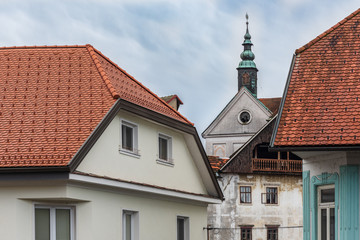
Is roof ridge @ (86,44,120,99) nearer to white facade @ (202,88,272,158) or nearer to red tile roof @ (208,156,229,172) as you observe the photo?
red tile roof @ (208,156,229,172)

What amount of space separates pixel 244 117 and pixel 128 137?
6200 cm

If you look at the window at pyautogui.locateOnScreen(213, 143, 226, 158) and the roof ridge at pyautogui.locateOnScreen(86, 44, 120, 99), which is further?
the window at pyautogui.locateOnScreen(213, 143, 226, 158)

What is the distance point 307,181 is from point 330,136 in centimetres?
213

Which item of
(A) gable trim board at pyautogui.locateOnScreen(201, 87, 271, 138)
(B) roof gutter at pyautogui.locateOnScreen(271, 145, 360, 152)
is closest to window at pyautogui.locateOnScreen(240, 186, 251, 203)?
(A) gable trim board at pyautogui.locateOnScreen(201, 87, 271, 138)

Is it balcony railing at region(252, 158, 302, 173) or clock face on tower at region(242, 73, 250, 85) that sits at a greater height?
clock face on tower at region(242, 73, 250, 85)

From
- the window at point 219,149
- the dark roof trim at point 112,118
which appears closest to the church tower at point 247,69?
the window at point 219,149

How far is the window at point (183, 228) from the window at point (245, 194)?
3119 centimetres

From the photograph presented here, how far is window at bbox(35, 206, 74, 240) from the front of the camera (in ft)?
69.7

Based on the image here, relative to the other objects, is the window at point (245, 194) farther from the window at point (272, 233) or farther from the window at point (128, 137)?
the window at point (128, 137)

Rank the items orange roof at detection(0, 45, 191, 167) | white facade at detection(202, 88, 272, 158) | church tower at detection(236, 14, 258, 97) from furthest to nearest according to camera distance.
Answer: church tower at detection(236, 14, 258, 97) → white facade at detection(202, 88, 272, 158) → orange roof at detection(0, 45, 191, 167)

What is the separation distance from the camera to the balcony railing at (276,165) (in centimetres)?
6028

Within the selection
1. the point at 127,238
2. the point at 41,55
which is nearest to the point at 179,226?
the point at 127,238

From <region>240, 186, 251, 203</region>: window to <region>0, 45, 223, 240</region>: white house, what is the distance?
29936mm

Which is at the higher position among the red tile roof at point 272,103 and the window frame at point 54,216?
the red tile roof at point 272,103
